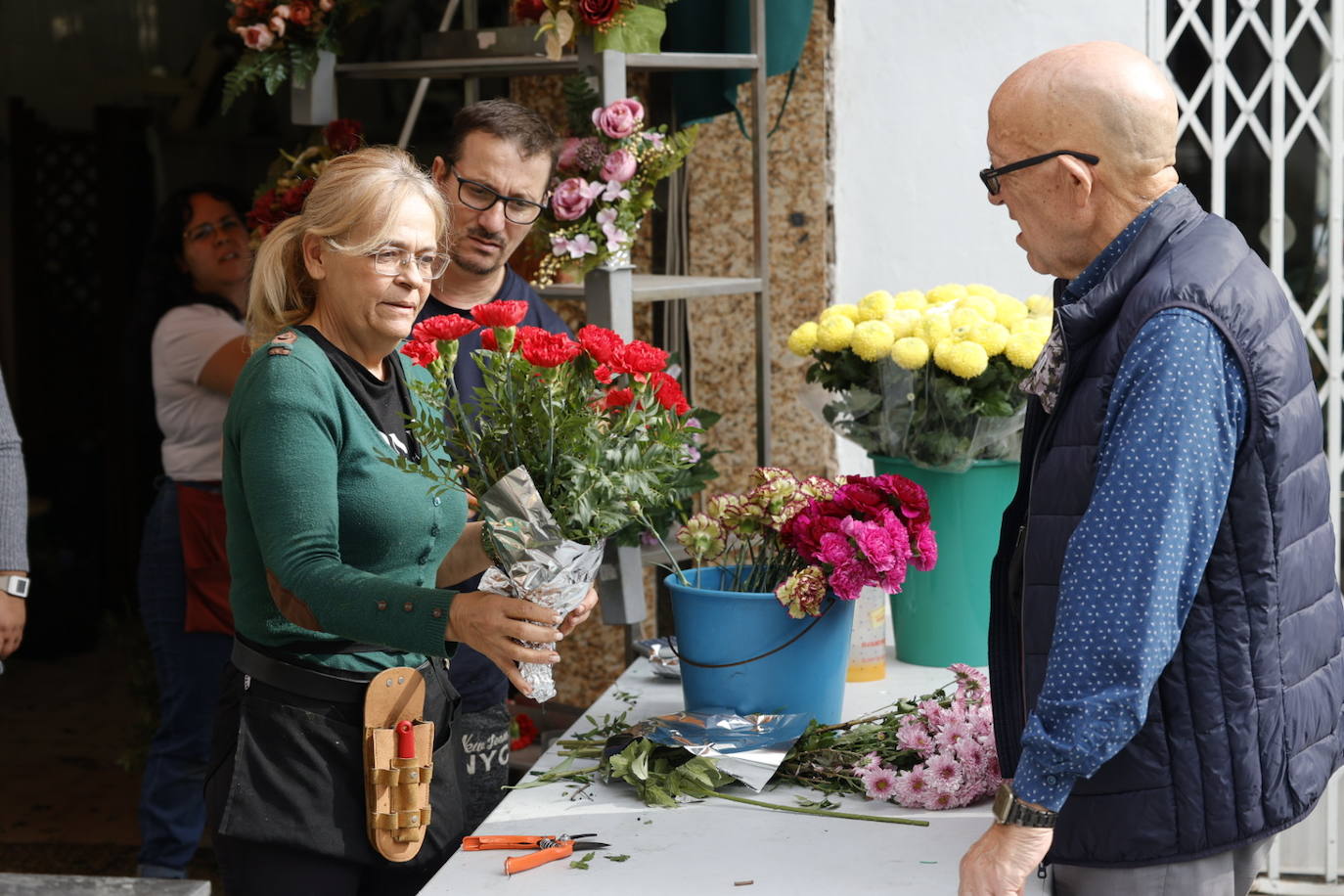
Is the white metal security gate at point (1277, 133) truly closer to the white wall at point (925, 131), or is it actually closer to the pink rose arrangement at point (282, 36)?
the white wall at point (925, 131)

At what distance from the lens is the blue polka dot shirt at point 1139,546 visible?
1380mm

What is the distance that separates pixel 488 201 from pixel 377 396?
70cm

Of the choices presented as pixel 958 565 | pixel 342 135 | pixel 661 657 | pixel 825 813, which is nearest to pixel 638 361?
pixel 825 813

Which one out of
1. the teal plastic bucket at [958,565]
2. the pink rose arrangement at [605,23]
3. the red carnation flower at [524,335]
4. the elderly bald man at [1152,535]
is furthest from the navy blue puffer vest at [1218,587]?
the pink rose arrangement at [605,23]

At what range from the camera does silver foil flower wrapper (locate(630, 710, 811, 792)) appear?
6.33ft

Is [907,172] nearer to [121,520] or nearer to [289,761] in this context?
[289,761]

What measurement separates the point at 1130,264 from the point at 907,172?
6.39 feet

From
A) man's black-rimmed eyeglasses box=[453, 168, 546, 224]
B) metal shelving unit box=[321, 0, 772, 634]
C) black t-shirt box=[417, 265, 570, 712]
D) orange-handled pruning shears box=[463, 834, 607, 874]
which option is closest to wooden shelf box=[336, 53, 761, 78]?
metal shelving unit box=[321, 0, 772, 634]

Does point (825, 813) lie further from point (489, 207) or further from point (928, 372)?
point (489, 207)

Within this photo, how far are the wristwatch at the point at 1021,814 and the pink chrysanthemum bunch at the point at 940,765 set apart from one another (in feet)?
1.34

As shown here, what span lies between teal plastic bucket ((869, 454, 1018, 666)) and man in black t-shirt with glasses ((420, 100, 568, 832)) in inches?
29.8

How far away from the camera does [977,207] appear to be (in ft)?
10.9

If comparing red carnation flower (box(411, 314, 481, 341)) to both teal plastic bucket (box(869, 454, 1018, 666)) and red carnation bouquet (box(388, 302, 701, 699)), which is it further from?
teal plastic bucket (box(869, 454, 1018, 666))

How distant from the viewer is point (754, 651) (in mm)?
2059
